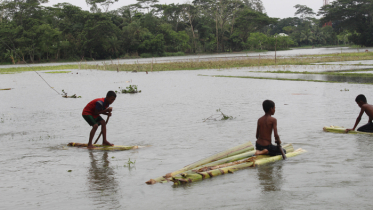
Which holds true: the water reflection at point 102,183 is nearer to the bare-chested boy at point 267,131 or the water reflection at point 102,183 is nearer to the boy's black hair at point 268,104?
the bare-chested boy at point 267,131

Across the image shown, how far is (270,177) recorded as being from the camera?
5.47 m

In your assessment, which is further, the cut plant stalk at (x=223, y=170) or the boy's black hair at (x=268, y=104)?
the boy's black hair at (x=268, y=104)

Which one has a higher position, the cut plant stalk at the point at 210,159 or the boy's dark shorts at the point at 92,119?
the boy's dark shorts at the point at 92,119

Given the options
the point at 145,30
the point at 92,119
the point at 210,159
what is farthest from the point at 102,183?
the point at 145,30

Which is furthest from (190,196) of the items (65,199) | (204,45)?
(204,45)

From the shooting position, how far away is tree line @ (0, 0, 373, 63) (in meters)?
63.7

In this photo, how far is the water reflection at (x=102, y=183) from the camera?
4781 mm

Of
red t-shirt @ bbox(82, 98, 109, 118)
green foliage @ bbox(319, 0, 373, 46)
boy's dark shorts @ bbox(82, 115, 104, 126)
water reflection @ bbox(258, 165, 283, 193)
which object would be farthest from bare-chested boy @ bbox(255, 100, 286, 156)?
green foliage @ bbox(319, 0, 373, 46)

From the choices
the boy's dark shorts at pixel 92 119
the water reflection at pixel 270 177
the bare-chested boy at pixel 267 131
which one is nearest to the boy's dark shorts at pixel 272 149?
the bare-chested boy at pixel 267 131

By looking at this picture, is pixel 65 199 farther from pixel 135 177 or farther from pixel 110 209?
pixel 135 177

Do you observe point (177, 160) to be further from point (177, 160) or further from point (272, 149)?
point (272, 149)

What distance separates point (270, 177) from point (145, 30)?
7545 centimetres

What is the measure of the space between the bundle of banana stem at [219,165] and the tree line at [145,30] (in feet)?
170

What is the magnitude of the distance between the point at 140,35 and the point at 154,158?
70.0 meters
